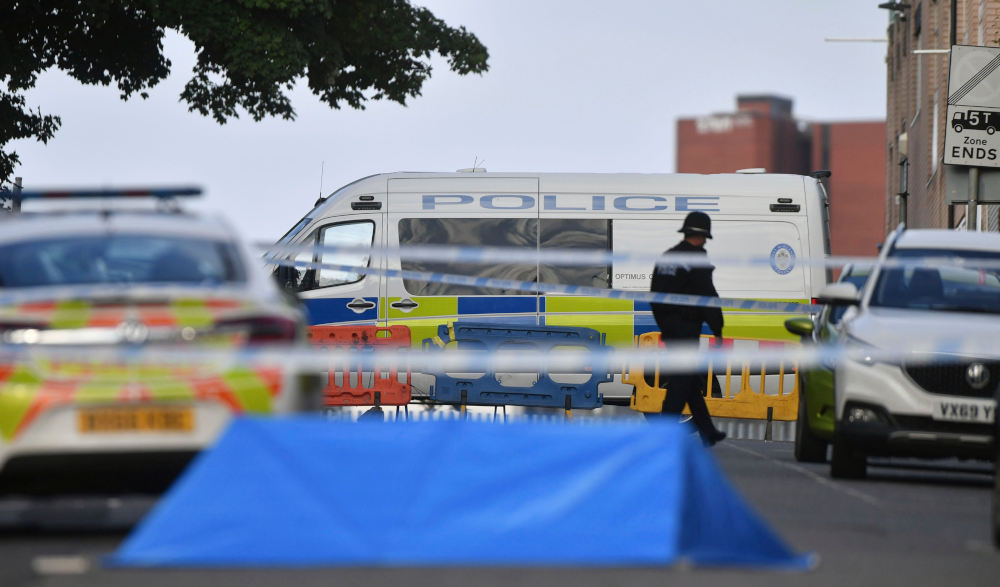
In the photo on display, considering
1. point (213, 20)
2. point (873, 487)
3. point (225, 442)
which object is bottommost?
point (873, 487)

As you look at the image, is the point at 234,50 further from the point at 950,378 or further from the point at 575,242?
the point at 950,378

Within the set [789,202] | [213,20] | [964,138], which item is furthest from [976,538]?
[213,20]

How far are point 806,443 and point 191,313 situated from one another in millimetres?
6782

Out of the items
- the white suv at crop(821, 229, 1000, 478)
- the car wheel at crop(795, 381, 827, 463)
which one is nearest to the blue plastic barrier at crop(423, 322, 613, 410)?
the car wheel at crop(795, 381, 827, 463)

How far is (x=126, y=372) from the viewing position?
8.53 metres

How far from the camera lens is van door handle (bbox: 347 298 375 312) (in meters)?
18.7

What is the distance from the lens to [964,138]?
52.6 feet

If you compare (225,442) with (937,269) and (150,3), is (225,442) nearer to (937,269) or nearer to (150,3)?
(937,269)

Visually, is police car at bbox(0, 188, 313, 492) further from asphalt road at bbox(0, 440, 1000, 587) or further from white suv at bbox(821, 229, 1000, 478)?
white suv at bbox(821, 229, 1000, 478)

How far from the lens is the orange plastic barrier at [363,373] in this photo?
1853 centimetres

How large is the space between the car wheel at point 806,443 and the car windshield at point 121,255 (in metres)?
6.01

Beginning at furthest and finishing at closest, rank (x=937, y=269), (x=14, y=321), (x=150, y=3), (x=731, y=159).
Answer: (x=731, y=159), (x=150, y=3), (x=937, y=269), (x=14, y=321)

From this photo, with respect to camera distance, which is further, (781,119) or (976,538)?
(781,119)

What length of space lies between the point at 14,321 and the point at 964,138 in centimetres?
987
